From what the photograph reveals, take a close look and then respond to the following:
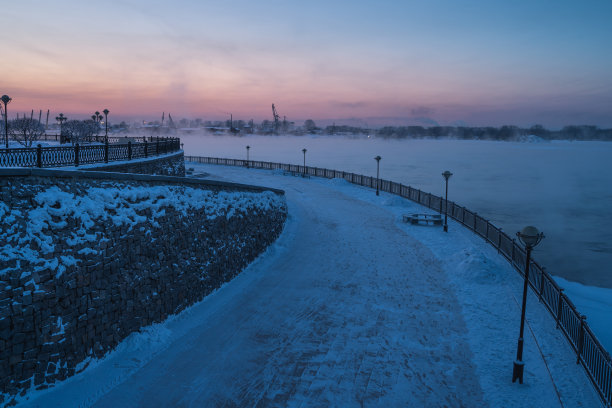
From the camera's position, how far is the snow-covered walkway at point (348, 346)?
874cm

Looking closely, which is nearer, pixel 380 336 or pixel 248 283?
pixel 380 336

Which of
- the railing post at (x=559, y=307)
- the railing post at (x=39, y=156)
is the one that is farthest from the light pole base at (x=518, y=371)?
the railing post at (x=39, y=156)

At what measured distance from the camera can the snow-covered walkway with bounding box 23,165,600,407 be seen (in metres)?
8.74

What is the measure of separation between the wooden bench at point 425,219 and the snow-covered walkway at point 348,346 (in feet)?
20.9

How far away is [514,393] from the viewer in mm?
8898

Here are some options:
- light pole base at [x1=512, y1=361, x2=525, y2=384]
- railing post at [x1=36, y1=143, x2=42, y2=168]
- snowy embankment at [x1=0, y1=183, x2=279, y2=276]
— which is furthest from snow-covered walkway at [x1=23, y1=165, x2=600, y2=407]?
railing post at [x1=36, y1=143, x2=42, y2=168]

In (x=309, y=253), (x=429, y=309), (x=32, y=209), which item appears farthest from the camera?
(x=309, y=253)

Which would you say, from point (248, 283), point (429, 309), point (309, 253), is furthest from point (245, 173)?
point (429, 309)

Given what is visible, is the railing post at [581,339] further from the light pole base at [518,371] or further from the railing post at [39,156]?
the railing post at [39,156]

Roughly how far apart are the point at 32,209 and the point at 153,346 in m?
4.23

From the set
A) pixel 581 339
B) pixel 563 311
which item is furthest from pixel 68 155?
pixel 563 311

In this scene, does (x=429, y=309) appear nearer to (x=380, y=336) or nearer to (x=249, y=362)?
(x=380, y=336)

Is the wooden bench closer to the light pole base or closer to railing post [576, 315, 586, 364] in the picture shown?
railing post [576, 315, 586, 364]

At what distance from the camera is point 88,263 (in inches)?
360
